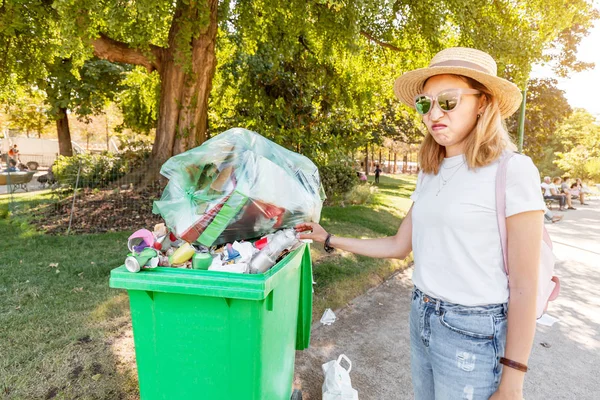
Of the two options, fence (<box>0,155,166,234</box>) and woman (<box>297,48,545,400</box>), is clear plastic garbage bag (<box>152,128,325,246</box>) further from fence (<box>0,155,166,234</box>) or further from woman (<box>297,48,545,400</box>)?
fence (<box>0,155,166,234</box>)

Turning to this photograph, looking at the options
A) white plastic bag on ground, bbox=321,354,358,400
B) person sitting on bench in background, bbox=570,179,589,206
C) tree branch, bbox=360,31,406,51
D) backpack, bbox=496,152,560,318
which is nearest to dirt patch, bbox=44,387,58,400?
white plastic bag on ground, bbox=321,354,358,400

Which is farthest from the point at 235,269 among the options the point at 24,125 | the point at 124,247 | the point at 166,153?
the point at 24,125

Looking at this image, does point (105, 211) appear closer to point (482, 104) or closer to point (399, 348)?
point (399, 348)

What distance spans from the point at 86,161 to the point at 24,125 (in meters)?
27.0

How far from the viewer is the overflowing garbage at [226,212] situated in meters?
1.84

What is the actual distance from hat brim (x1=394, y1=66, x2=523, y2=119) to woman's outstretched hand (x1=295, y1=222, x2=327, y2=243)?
2.90ft

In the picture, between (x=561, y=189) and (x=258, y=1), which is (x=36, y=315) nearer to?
(x=258, y=1)

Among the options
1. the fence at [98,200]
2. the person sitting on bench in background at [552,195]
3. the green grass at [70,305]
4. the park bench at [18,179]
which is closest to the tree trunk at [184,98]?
the fence at [98,200]

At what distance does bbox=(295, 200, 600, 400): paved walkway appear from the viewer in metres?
3.04

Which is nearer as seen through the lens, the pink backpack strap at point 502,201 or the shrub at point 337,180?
the pink backpack strap at point 502,201

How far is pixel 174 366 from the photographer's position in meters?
1.80

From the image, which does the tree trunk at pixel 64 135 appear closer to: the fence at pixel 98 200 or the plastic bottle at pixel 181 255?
the fence at pixel 98 200

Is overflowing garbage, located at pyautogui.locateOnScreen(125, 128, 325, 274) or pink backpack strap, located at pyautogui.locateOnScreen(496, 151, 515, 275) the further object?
overflowing garbage, located at pyautogui.locateOnScreen(125, 128, 325, 274)

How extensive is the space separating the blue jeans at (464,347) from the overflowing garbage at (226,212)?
0.78 meters
